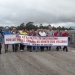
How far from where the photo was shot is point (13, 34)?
20.8 meters

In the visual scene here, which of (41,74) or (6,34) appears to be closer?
(41,74)

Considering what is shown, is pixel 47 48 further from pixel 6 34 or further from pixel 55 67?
pixel 55 67

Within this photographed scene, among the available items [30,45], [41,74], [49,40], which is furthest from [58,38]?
[41,74]

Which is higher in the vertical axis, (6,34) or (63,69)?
(6,34)

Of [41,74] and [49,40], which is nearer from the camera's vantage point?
[41,74]

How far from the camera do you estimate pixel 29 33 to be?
21562mm

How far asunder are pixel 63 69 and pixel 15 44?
9000 millimetres

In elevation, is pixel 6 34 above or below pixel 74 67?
above

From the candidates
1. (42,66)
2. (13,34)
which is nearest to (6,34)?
(13,34)

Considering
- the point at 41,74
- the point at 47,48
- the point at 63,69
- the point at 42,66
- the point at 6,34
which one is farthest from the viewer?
the point at 47,48

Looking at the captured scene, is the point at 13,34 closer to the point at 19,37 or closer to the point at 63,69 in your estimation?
the point at 19,37

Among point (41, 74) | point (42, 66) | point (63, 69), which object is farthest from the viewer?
point (42, 66)

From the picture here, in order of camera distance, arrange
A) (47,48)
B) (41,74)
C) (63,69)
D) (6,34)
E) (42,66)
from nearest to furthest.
A: (41,74)
(63,69)
(42,66)
(6,34)
(47,48)

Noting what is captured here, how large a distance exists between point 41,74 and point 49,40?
10.4 meters
